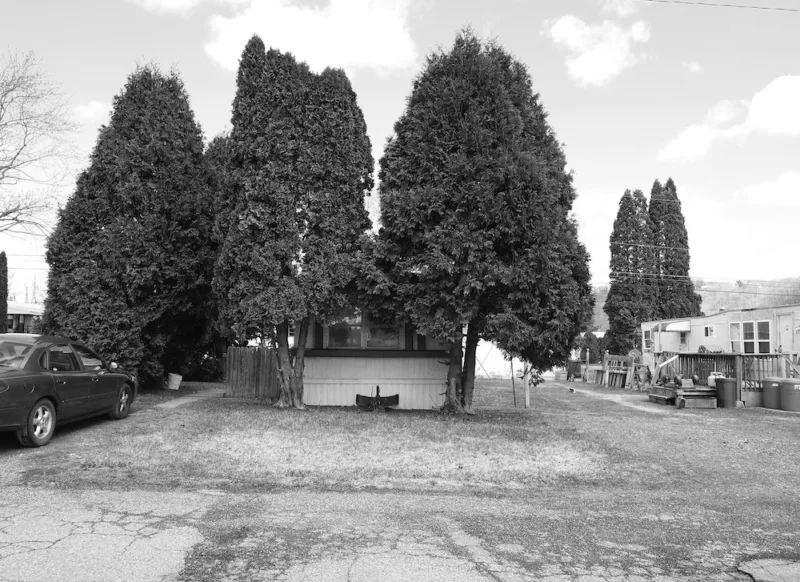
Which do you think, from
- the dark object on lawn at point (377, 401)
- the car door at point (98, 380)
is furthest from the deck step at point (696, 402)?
the car door at point (98, 380)

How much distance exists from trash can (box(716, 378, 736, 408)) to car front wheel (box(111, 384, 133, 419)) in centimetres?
1575

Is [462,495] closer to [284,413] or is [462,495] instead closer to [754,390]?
[284,413]

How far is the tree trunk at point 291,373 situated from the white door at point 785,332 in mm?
18504

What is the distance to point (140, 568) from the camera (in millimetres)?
4117

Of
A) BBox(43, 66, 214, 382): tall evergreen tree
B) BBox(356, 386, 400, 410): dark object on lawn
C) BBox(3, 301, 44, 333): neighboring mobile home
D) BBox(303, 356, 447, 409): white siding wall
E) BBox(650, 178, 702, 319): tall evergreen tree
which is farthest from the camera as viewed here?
BBox(650, 178, 702, 319): tall evergreen tree

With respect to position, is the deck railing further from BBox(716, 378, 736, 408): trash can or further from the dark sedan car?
the dark sedan car

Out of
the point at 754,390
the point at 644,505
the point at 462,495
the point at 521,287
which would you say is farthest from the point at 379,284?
the point at 754,390

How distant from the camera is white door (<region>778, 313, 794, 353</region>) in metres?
22.0

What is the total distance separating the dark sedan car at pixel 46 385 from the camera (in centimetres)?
762

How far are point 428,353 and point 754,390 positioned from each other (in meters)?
11.2

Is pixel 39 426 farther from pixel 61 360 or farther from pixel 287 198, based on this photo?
pixel 287 198

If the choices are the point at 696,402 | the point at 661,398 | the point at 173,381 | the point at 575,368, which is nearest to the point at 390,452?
the point at 173,381

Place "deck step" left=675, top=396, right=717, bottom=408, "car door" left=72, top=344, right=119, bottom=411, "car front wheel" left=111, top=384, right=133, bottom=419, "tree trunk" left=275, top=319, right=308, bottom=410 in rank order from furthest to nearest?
"deck step" left=675, top=396, right=717, bottom=408 → "tree trunk" left=275, top=319, right=308, bottom=410 → "car front wheel" left=111, top=384, right=133, bottom=419 → "car door" left=72, top=344, right=119, bottom=411

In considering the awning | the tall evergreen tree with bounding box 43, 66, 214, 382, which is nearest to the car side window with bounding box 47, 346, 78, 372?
the tall evergreen tree with bounding box 43, 66, 214, 382
